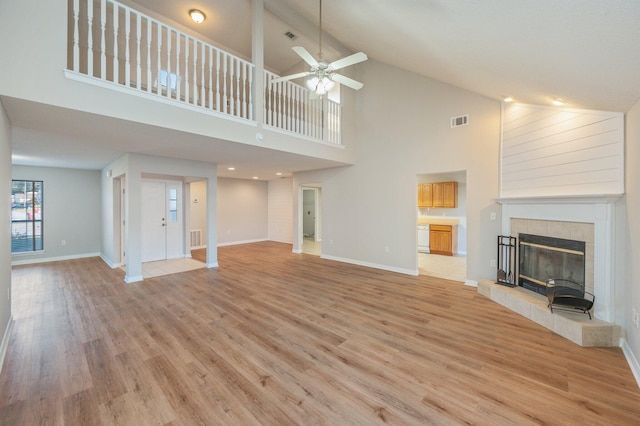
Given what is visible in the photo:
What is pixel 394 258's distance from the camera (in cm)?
555

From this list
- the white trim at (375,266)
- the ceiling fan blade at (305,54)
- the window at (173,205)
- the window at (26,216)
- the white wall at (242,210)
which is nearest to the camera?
the ceiling fan blade at (305,54)

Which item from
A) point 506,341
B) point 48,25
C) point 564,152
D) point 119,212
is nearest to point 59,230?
point 119,212

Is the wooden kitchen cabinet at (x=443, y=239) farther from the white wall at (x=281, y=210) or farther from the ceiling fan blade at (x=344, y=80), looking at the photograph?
the ceiling fan blade at (x=344, y=80)

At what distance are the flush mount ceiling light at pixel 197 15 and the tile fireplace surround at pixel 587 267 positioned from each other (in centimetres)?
629

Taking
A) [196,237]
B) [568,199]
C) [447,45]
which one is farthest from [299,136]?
[196,237]

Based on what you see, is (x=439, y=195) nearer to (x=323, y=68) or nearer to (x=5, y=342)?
(x=323, y=68)

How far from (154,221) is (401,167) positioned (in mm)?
5992

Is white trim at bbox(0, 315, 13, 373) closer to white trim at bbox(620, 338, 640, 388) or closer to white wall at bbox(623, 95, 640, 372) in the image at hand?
white trim at bbox(620, 338, 640, 388)

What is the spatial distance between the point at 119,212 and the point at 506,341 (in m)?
7.39

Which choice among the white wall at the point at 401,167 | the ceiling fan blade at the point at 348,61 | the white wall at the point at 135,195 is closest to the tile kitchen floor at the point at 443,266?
the white wall at the point at 401,167

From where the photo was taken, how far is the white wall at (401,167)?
436cm

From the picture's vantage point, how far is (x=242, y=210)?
30.2ft

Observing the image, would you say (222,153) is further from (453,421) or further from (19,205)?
(19,205)

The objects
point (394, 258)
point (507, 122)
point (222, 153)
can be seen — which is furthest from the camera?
point (394, 258)
